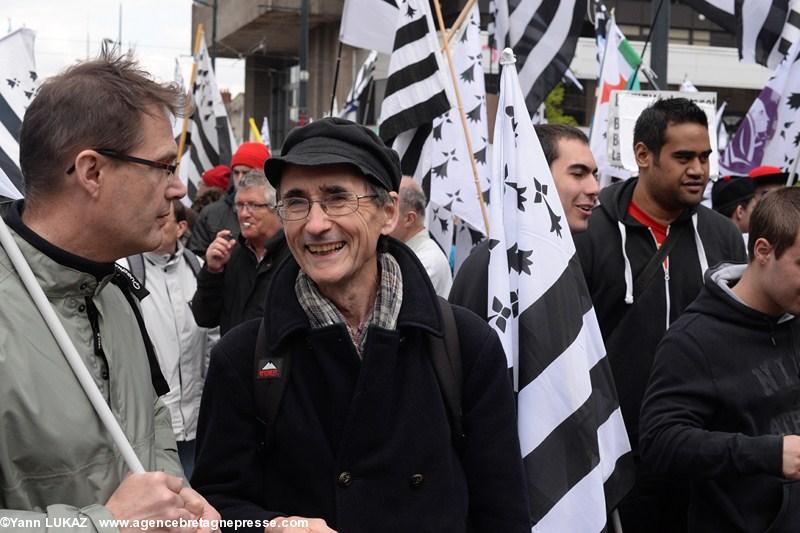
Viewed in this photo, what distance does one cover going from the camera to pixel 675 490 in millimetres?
4785

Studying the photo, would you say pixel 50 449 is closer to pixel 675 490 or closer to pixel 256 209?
pixel 675 490

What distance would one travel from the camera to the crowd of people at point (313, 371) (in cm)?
238

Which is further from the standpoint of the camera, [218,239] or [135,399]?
[218,239]

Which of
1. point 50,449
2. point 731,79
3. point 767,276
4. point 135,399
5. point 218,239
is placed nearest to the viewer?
point 50,449

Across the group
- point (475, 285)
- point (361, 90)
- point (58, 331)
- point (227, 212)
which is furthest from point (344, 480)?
point (361, 90)

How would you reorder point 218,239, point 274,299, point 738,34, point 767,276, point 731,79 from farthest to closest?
1. point 731,79
2. point 738,34
3. point 218,239
4. point 767,276
5. point 274,299

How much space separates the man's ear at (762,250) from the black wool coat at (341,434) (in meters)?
1.59

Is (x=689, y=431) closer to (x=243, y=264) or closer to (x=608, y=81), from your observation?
(x=243, y=264)

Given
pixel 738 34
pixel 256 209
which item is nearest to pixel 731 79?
pixel 738 34

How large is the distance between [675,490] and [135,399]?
2.94 meters

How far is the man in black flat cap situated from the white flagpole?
18.5 inches

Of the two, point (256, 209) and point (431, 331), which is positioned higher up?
point (431, 331)

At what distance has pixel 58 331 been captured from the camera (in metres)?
2.34

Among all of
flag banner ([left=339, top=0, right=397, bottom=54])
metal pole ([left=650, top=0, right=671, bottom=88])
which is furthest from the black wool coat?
metal pole ([left=650, top=0, right=671, bottom=88])
